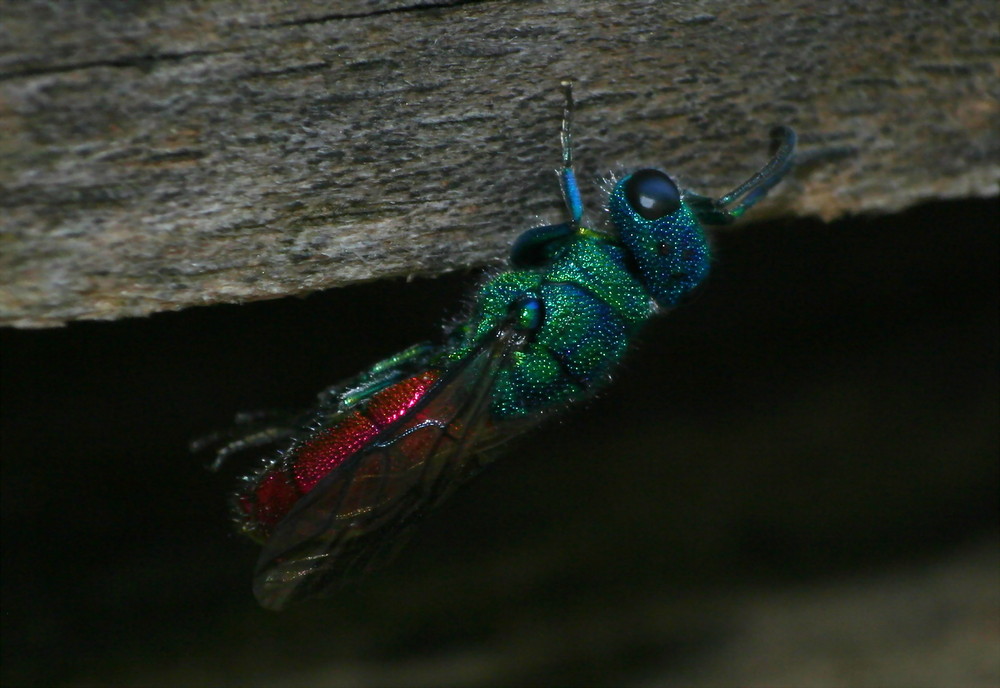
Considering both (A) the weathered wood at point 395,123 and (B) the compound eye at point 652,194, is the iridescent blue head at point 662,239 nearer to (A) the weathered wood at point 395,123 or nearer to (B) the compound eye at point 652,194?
(B) the compound eye at point 652,194

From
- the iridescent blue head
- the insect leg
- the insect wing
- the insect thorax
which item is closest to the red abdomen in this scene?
the insect wing

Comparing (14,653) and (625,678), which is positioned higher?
(14,653)

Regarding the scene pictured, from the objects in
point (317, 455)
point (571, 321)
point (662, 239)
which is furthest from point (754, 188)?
point (317, 455)

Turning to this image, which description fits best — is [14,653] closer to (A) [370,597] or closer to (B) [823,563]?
(A) [370,597]

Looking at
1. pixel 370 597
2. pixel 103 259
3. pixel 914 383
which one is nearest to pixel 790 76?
pixel 914 383

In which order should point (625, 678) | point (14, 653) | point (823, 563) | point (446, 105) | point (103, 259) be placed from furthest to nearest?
point (823, 563) < point (625, 678) < point (14, 653) < point (446, 105) < point (103, 259)

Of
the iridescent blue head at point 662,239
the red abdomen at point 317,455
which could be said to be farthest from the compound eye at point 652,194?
the red abdomen at point 317,455
